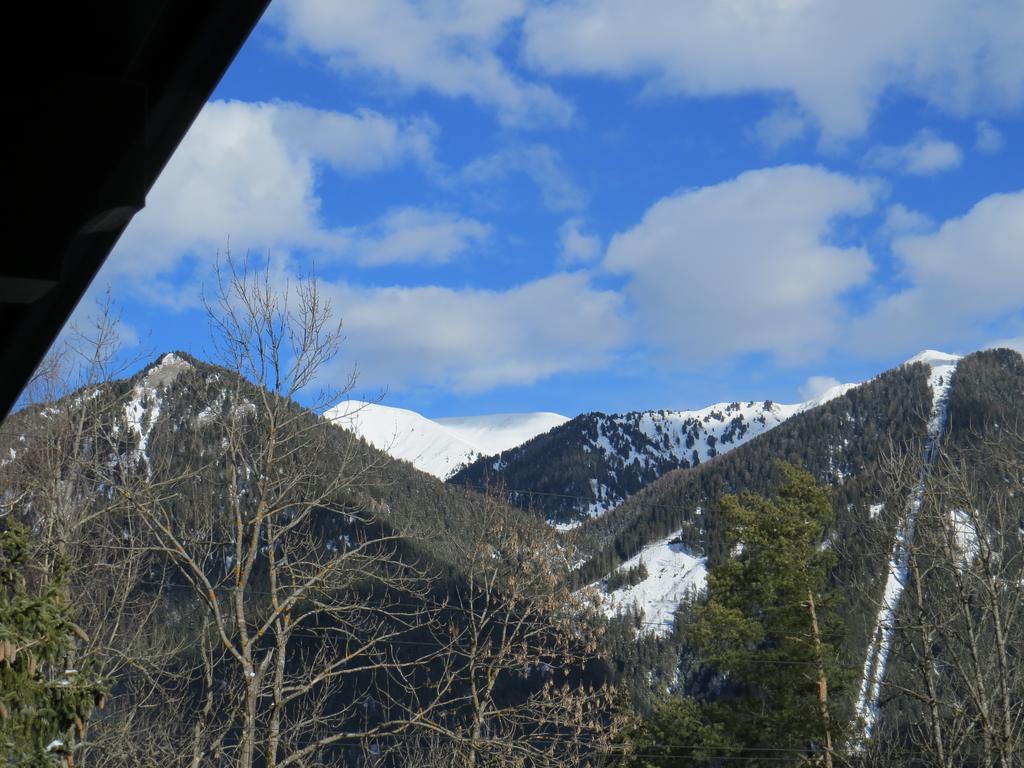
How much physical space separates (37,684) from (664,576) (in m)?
130

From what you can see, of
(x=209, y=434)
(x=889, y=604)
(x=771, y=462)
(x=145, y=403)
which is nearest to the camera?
(x=209, y=434)

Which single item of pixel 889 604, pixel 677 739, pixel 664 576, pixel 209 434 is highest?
pixel 664 576

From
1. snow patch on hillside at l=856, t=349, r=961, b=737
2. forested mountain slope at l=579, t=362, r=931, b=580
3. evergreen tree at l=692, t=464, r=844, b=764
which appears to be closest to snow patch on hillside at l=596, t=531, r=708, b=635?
forested mountain slope at l=579, t=362, r=931, b=580

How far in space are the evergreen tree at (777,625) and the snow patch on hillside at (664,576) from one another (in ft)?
258

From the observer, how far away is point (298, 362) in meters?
12.9

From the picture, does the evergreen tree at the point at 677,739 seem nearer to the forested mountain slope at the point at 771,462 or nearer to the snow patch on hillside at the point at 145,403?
the snow patch on hillside at the point at 145,403

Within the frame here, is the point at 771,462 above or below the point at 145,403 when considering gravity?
above

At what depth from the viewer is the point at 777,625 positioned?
2736cm

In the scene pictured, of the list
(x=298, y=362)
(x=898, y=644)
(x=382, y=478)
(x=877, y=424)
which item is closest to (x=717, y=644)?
(x=898, y=644)

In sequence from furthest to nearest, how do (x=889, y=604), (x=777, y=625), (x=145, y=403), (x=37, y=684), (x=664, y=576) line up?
(x=664, y=576) < (x=777, y=625) < (x=145, y=403) < (x=889, y=604) < (x=37, y=684)

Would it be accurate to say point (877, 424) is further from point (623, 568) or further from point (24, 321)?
point (24, 321)

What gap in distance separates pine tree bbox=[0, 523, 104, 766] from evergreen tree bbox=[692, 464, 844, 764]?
19.9 meters

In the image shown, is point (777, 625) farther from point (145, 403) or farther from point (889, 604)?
point (145, 403)

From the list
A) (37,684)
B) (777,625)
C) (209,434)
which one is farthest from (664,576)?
(37,684)
